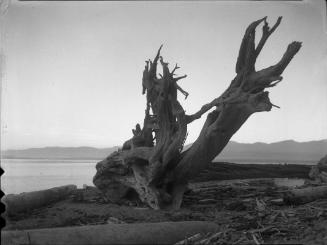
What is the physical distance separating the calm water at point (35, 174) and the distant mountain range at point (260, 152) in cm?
15

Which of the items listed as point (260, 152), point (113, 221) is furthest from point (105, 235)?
point (260, 152)

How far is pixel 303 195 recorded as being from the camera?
6945 millimetres

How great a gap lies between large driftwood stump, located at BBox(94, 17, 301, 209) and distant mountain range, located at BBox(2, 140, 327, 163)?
1.68ft

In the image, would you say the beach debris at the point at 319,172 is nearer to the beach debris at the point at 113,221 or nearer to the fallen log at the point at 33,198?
the beach debris at the point at 113,221

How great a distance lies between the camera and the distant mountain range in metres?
5.33

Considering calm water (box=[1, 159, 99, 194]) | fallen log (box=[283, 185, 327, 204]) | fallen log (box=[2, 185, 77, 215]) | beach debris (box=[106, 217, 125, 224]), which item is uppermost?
calm water (box=[1, 159, 99, 194])

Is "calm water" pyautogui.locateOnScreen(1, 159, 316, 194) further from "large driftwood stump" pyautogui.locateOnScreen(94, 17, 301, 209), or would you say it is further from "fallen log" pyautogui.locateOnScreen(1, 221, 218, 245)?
"large driftwood stump" pyautogui.locateOnScreen(94, 17, 301, 209)

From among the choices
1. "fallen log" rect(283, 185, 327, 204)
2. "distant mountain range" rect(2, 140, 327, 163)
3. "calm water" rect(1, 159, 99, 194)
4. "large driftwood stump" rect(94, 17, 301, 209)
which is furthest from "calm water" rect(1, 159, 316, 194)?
"fallen log" rect(283, 185, 327, 204)

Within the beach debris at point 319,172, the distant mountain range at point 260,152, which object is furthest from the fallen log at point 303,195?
the beach debris at point 319,172

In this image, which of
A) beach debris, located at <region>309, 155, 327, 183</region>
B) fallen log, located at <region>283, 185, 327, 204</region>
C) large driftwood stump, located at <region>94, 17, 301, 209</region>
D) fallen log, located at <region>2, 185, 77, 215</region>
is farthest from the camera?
beach debris, located at <region>309, 155, 327, 183</region>

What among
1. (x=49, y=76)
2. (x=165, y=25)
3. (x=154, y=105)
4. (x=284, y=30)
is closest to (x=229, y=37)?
(x=284, y=30)

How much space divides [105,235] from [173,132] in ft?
10.9

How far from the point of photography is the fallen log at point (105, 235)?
3.73 metres

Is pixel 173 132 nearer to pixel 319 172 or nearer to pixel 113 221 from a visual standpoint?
pixel 113 221
